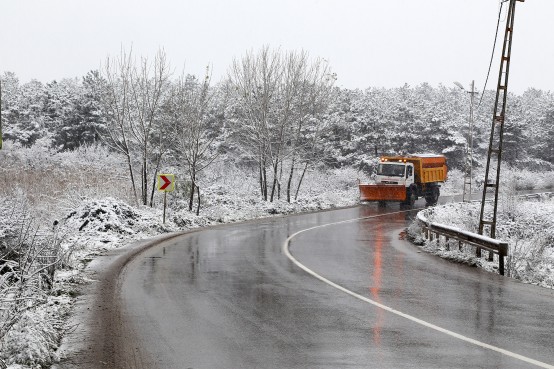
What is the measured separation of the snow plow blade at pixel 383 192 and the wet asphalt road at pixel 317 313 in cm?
2016

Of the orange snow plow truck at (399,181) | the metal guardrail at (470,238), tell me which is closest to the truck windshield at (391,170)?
the orange snow plow truck at (399,181)

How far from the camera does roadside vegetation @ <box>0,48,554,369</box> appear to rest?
1047cm

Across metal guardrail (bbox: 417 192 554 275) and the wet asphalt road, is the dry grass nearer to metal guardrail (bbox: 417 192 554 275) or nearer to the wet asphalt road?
the wet asphalt road

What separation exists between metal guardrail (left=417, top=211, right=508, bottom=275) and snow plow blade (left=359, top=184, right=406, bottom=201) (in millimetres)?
15455

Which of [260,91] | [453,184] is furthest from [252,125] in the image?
[453,184]

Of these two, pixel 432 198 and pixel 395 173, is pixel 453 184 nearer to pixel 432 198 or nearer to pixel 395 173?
pixel 432 198

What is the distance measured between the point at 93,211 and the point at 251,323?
13954 mm

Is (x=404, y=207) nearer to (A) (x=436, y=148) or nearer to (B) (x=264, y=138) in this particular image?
(B) (x=264, y=138)

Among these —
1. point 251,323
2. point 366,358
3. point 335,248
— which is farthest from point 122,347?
point 335,248

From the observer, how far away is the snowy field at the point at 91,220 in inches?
264

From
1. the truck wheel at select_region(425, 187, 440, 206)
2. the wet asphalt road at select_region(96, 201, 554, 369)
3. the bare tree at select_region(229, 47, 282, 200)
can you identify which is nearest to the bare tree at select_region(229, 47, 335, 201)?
the bare tree at select_region(229, 47, 282, 200)

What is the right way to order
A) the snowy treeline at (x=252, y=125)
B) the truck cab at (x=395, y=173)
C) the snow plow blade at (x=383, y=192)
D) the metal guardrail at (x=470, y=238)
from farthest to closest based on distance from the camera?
the truck cab at (x=395, y=173) → the snow plow blade at (x=383, y=192) → the snowy treeline at (x=252, y=125) → the metal guardrail at (x=470, y=238)

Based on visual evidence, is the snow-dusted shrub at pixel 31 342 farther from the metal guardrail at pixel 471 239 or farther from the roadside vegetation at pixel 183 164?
the metal guardrail at pixel 471 239

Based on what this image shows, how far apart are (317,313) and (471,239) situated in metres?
8.18
